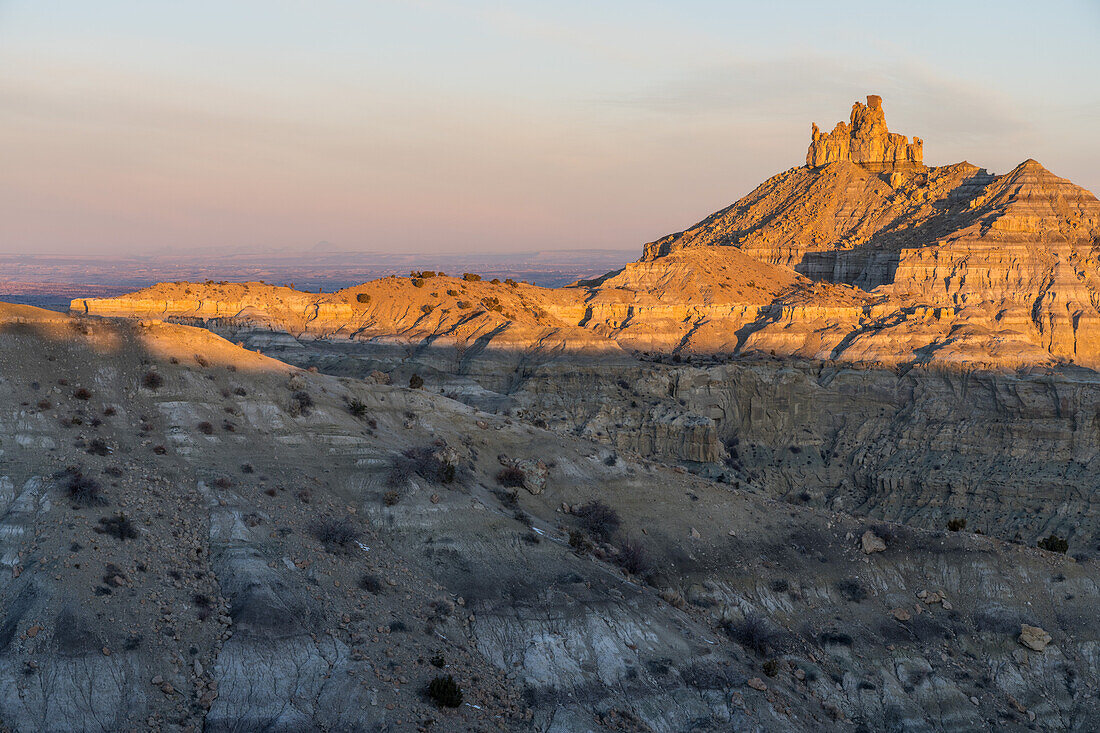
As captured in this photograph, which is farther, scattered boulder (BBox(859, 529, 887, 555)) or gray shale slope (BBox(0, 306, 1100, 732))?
scattered boulder (BBox(859, 529, 887, 555))

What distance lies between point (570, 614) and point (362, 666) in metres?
8.66

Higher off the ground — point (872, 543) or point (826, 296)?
point (826, 296)

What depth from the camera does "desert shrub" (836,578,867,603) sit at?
41.4 metres

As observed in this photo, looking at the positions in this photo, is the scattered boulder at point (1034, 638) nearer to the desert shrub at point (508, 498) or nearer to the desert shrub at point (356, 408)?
the desert shrub at point (508, 498)

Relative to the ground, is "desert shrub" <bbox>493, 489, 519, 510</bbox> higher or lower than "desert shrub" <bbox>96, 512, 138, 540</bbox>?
lower

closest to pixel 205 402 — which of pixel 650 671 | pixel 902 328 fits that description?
pixel 650 671

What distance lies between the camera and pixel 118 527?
1182 inches

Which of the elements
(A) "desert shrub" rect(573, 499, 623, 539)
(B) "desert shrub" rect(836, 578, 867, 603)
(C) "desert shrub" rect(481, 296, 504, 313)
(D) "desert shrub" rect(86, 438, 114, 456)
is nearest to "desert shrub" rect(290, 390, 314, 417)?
(D) "desert shrub" rect(86, 438, 114, 456)

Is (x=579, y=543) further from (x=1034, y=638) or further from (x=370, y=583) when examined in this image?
(x=1034, y=638)

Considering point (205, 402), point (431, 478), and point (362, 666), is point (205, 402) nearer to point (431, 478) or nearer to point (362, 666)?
point (431, 478)

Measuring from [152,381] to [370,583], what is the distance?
45.9 feet

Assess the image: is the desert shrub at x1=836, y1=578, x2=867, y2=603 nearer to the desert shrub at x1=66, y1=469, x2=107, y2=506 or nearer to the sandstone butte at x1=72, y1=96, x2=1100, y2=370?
the desert shrub at x1=66, y1=469, x2=107, y2=506

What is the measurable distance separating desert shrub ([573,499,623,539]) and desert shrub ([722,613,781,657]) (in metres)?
6.73

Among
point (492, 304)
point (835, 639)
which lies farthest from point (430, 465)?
point (492, 304)
